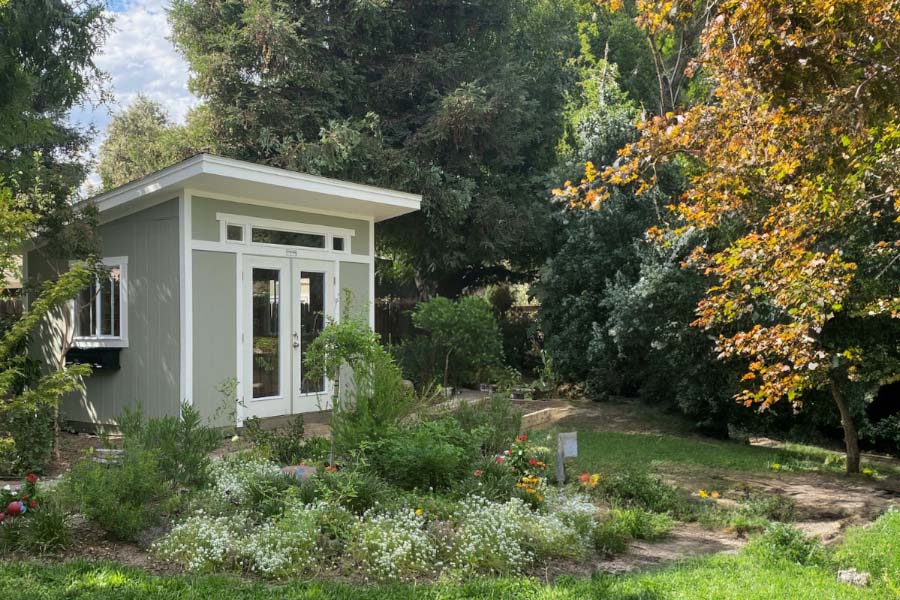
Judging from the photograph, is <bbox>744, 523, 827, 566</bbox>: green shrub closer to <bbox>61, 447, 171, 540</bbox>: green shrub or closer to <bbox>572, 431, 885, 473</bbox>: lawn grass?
<bbox>572, 431, 885, 473</bbox>: lawn grass

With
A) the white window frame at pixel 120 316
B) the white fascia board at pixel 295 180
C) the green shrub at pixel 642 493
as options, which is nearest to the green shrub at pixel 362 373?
the green shrub at pixel 642 493

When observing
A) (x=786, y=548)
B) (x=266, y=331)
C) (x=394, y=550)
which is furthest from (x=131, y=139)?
(x=786, y=548)

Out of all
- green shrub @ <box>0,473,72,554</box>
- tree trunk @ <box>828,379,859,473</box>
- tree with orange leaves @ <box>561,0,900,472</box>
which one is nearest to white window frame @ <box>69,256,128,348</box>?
green shrub @ <box>0,473,72,554</box>

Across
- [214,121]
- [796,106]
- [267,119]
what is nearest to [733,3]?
[796,106]

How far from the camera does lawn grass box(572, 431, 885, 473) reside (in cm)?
832

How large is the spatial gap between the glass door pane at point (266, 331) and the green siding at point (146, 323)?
1.03 meters

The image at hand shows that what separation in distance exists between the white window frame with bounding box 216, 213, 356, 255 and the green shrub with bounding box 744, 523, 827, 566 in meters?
6.79

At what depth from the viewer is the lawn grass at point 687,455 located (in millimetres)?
8320

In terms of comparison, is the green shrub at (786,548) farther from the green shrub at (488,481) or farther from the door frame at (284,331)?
the door frame at (284,331)

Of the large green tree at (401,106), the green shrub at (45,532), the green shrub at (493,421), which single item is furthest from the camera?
the large green tree at (401,106)

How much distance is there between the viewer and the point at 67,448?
8422mm

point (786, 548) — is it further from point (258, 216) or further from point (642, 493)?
point (258, 216)

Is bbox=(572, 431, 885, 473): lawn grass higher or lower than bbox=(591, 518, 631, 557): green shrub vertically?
lower

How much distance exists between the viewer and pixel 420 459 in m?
5.45
